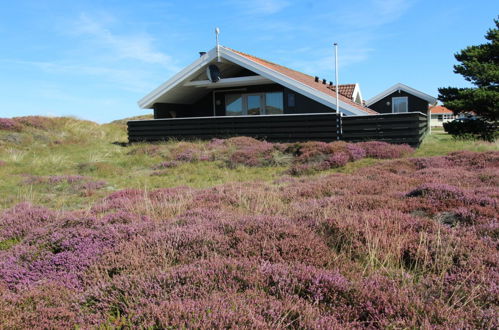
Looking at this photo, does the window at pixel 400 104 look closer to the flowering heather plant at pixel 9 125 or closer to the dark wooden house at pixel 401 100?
the dark wooden house at pixel 401 100

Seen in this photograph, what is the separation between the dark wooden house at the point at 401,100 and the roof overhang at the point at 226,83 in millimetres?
17736

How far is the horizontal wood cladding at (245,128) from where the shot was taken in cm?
1670

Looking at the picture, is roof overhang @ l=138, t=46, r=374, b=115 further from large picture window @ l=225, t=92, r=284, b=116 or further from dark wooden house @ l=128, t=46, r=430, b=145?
large picture window @ l=225, t=92, r=284, b=116

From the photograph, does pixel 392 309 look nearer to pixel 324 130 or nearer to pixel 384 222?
pixel 384 222

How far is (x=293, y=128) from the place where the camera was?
17125mm

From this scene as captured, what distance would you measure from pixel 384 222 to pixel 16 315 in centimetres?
380

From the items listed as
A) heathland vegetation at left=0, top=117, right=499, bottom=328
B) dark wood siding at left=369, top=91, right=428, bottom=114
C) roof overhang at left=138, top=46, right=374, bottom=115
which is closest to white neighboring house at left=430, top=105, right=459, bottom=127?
dark wood siding at left=369, top=91, right=428, bottom=114

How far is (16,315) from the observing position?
9.91 feet

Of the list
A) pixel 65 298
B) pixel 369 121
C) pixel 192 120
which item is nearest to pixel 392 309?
pixel 65 298

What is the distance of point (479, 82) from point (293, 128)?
1617 centimetres

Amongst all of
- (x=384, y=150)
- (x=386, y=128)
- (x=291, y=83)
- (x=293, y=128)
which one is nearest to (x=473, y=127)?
(x=386, y=128)

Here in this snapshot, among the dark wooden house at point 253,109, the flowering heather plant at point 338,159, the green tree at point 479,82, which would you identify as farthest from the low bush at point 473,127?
the flowering heather plant at point 338,159

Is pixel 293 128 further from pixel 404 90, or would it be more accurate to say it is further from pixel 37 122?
pixel 404 90

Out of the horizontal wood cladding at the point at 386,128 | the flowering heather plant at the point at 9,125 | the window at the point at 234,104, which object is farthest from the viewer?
the flowering heather plant at the point at 9,125
